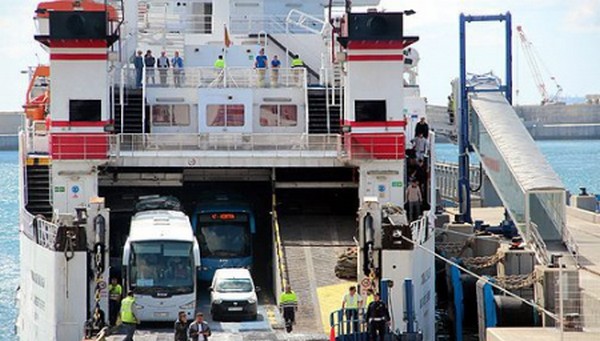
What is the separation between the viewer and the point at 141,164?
31.9 m

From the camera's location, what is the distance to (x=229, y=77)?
35344mm

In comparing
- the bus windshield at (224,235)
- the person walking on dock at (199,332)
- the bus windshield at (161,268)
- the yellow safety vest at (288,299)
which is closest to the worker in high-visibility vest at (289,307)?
the yellow safety vest at (288,299)

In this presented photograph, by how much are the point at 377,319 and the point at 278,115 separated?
10760 mm

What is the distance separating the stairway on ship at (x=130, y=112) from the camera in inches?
1352

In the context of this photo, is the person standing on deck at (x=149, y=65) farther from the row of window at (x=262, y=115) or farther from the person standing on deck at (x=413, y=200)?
the person standing on deck at (x=413, y=200)

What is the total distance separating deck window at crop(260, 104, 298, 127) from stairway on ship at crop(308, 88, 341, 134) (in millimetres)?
467

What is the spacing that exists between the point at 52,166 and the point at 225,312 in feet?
21.0

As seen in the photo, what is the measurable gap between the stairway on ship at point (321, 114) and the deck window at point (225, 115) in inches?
73.6

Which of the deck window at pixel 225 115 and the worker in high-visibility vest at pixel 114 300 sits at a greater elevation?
the deck window at pixel 225 115

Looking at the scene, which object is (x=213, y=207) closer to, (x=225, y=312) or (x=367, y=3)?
(x=225, y=312)

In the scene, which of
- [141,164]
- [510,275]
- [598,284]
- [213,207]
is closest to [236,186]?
[213,207]

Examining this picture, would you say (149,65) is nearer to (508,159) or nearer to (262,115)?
(262,115)

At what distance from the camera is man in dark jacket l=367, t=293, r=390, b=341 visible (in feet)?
82.5

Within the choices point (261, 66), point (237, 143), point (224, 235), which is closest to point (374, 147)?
point (237, 143)
